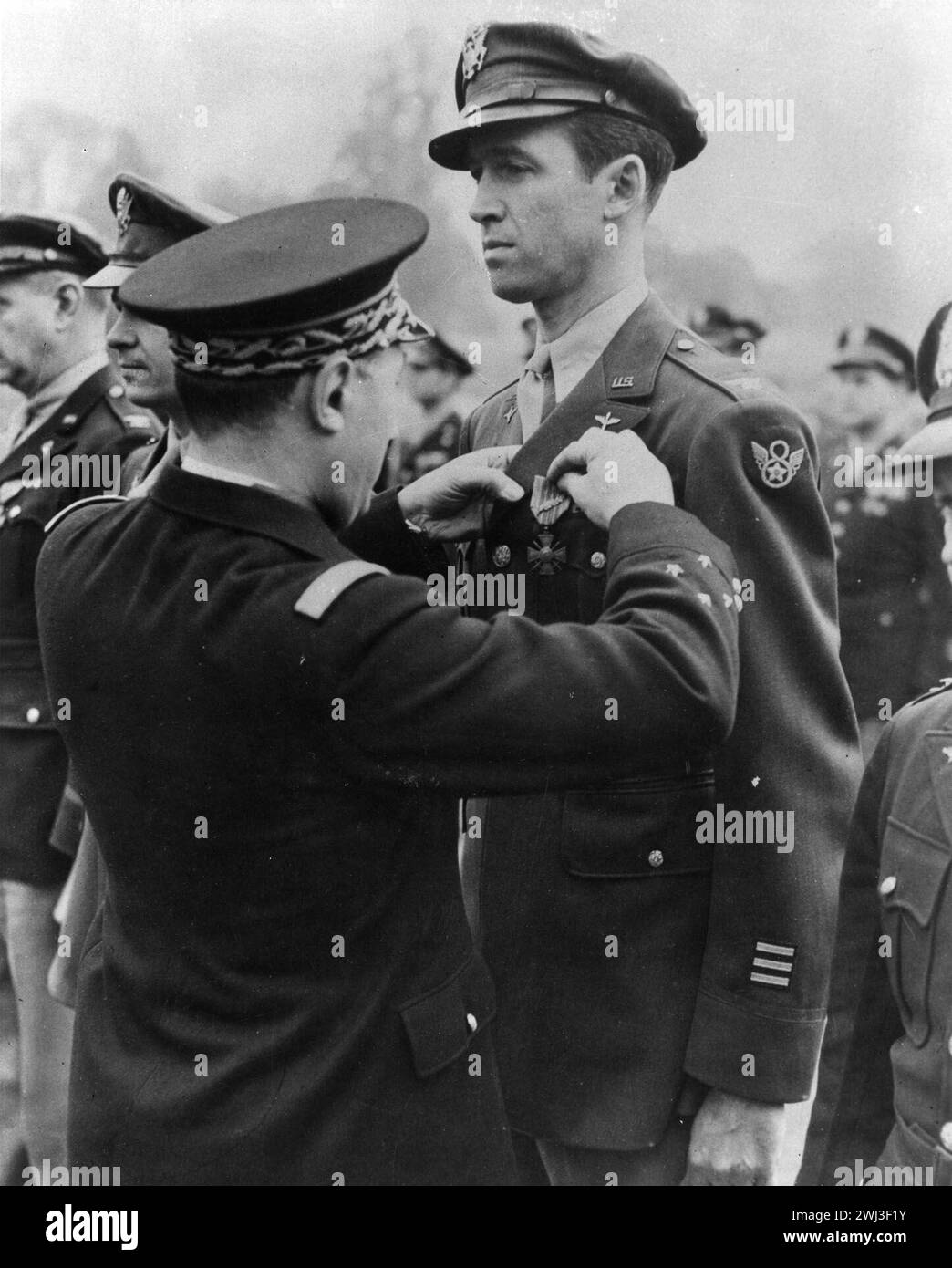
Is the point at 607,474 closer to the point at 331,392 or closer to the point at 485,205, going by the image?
the point at 331,392

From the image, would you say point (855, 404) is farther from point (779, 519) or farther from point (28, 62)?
point (28, 62)

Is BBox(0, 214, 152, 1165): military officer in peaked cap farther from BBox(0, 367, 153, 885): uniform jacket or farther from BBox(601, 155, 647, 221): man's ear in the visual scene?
BBox(601, 155, 647, 221): man's ear

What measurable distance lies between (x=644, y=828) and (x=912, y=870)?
61cm

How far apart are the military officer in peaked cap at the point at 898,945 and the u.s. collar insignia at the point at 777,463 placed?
40 centimetres

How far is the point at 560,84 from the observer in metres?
2.47

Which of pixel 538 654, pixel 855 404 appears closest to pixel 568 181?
pixel 855 404

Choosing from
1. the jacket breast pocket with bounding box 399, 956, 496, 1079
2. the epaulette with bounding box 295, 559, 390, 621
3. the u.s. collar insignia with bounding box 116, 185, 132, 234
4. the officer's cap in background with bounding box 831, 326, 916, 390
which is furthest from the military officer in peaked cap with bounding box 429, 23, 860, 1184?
the u.s. collar insignia with bounding box 116, 185, 132, 234

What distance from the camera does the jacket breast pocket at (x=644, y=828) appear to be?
2.44m

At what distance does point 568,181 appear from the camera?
2.47 metres

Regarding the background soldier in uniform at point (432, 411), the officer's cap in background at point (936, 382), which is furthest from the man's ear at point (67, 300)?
the officer's cap in background at point (936, 382)

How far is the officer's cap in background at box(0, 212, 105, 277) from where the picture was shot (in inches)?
114

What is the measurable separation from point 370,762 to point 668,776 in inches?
27.0

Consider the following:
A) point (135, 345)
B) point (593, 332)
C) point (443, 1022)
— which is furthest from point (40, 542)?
point (443, 1022)

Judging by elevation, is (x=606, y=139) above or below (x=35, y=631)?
above
